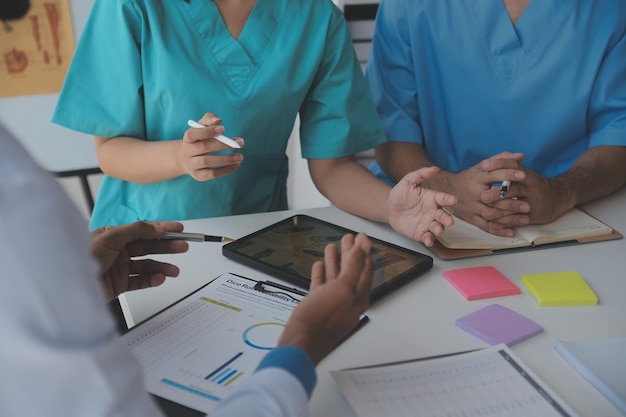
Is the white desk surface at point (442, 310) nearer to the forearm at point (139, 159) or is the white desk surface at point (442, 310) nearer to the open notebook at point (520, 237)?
the open notebook at point (520, 237)

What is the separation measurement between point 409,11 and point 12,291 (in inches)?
48.5

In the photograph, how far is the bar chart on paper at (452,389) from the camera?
26.2 inches

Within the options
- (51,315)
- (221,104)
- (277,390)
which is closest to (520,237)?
(221,104)

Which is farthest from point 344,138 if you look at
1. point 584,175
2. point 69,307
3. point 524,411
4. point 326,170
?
point 69,307

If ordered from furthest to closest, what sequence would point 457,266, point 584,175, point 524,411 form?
Result: point 584,175 → point 457,266 → point 524,411

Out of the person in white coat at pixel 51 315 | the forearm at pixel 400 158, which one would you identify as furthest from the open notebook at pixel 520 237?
the person in white coat at pixel 51 315

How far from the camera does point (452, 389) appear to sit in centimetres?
70

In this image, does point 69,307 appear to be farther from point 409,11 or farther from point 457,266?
point 409,11

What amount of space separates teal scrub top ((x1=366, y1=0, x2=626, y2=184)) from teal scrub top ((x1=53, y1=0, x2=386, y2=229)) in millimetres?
208

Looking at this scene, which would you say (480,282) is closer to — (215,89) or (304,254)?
(304,254)

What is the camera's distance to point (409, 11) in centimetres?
142

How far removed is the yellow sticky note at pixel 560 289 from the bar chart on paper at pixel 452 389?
0.17 meters

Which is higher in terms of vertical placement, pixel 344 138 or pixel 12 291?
pixel 12 291

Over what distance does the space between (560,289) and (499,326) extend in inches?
5.7
